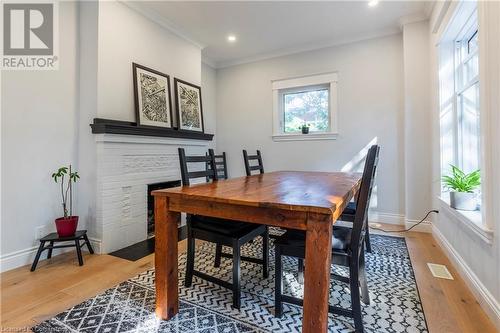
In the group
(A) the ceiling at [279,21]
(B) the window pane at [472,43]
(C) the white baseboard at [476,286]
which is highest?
(A) the ceiling at [279,21]

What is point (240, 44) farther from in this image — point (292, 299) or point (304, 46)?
point (292, 299)

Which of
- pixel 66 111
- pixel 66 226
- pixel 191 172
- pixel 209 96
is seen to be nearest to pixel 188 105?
pixel 209 96

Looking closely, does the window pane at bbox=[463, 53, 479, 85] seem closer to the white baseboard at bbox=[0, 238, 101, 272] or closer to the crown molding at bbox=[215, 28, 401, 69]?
the crown molding at bbox=[215, 28, 401, 69]

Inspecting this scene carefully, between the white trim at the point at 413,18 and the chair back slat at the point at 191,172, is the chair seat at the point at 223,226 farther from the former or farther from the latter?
the white trim at the point at 413,18

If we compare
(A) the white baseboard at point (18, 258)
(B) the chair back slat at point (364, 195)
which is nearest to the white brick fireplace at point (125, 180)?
(A) the white baseboard at point (18, 258)

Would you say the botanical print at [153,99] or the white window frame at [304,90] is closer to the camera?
the botanical print at [153,99]

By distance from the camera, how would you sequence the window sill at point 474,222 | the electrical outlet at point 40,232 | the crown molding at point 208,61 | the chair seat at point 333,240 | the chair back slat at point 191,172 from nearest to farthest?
the chair seat at point 333,240 → the window sill at point 474,222 → the chair back slat at point 191,172 → the electrical outlet at point 40,232 → the crown molding at point 208,61

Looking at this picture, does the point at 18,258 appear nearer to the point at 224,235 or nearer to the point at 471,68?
the point at 224,235

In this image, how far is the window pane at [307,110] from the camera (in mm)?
3965

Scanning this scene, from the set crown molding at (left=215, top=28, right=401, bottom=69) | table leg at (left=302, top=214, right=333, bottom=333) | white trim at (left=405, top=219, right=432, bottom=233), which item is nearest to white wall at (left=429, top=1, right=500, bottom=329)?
table leg at (left=302, top=214, right=333, bottom=333)

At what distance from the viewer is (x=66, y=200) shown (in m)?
2.58

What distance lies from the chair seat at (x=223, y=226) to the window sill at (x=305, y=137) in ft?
8.06

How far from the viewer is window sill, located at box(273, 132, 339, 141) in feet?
12.5

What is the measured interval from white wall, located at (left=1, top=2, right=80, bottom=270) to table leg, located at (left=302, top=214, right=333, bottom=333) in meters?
2.50
